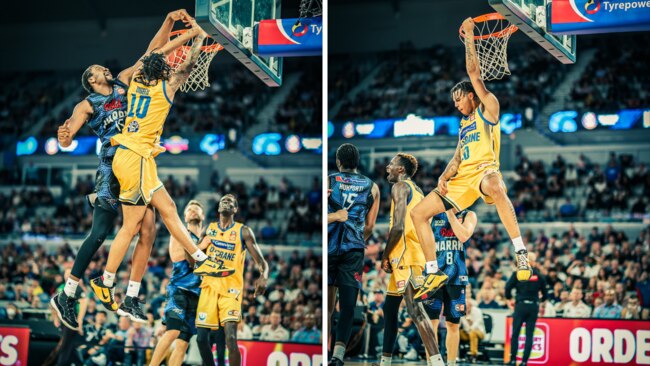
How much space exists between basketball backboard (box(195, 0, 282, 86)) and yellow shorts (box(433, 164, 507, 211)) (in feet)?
7.67

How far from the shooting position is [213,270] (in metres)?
8.33

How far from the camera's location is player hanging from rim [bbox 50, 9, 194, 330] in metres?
7.54

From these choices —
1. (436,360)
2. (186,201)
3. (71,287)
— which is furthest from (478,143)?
(186,201)

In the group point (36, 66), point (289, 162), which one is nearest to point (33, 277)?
point (36, 66)

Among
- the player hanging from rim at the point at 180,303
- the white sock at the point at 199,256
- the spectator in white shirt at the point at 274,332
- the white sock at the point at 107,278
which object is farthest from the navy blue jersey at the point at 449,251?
the white sock at the point at 107,278

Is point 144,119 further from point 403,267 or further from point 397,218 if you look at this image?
point 403,267

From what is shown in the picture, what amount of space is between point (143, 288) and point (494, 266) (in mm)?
4283

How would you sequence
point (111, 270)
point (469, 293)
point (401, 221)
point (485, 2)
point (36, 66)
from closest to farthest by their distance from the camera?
point (111, 270) → point (401, 221) → point (485, 2) → point (469, 293) → point (36, 66)

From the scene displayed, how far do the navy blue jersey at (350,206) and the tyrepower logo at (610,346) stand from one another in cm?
262

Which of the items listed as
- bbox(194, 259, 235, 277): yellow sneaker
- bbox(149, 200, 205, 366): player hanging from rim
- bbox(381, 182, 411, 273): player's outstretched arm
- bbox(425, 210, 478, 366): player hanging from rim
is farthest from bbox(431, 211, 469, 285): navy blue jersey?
bbox(149, 200, 205, 366): player hanging from rim

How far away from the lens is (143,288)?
35.2 ft

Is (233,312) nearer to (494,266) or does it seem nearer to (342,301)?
(342,301)

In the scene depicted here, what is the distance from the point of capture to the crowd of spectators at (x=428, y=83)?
1005 centimetres

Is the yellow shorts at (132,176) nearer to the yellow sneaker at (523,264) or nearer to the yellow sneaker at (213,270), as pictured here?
the yellow sneaker at (213,270)
